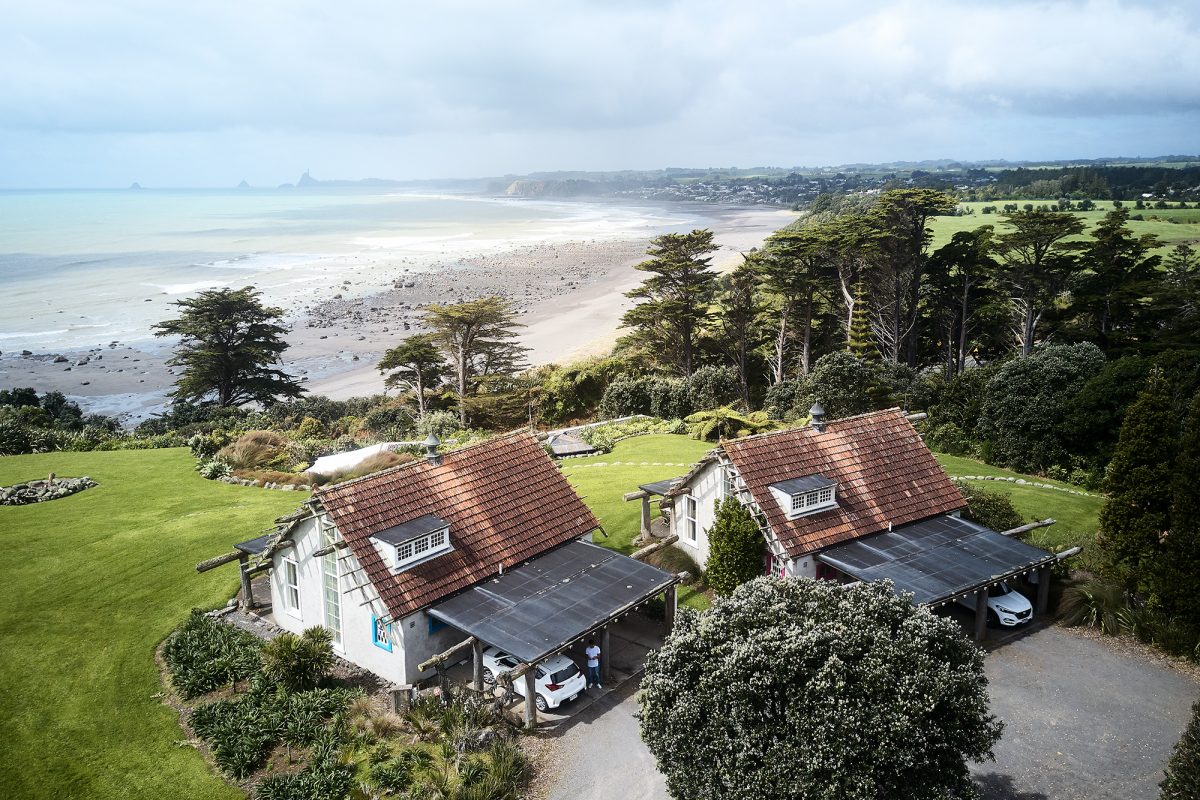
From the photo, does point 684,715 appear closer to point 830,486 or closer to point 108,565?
point 830,486

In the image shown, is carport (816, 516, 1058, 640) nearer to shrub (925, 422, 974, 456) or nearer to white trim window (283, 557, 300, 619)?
white trim window (283, 557, 300, 619)

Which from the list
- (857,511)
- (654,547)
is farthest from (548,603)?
(857,511)

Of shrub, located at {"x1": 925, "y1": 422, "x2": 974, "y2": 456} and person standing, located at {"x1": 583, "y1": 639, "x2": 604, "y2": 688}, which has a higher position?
person standing, located at {"x1": 583, "y1": 639, "x2": 604, "y2": 688}

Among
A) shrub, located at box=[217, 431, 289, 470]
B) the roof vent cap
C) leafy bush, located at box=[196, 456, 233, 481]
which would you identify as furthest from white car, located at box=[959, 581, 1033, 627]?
shrub, located at box=[217, 431, 289, 470]

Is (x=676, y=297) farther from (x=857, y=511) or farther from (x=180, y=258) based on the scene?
(x=180, y=258)

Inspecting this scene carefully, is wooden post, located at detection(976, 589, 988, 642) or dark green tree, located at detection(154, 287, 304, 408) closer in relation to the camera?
wooden post, located at detection(976, 589, 988, 642)

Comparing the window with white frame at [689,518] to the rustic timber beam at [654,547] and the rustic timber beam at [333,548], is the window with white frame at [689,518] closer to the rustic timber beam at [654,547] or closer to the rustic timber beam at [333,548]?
the rustic timber beam at [654,547]

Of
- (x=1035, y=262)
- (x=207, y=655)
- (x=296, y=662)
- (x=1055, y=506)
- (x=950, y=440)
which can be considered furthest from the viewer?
(x=1035, y=262)

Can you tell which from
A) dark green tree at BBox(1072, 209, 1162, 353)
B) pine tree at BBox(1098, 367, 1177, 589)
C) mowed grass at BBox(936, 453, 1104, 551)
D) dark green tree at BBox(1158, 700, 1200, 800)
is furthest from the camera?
dark green tree at BBox(1072, 209, 1162, 353)
